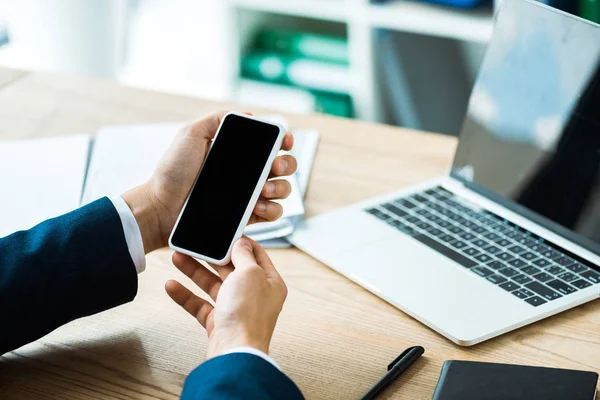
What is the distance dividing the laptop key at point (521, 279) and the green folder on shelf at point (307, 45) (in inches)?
58.0

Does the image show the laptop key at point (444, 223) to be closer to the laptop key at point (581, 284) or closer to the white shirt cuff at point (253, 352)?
the laptop key at point (581, 284)

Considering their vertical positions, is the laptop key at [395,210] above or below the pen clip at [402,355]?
above

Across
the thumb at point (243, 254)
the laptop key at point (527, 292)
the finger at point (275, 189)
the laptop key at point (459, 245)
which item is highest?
the finger at point (275, 189)

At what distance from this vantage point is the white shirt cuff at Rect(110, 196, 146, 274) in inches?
32.2

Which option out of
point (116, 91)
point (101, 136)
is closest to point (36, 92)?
point (116, 91)

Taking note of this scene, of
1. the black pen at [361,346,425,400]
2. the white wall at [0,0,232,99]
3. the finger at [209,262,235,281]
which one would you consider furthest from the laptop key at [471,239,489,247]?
the white wall at [0,0,232,99]

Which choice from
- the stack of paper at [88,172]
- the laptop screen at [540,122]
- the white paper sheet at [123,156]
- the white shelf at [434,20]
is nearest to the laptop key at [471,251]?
the laptop screen at [540,122]

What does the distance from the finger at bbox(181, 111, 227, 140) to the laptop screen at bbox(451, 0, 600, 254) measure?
337 millimetres

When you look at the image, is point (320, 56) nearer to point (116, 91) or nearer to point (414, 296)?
point (116, 91)

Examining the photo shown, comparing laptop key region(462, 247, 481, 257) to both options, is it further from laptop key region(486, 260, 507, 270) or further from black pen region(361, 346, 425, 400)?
black pen region(361, 346, 425, 400)

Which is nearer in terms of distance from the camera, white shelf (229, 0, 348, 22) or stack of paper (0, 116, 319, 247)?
stack of paper (0, 116, 319, 247)

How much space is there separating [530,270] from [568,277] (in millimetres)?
41

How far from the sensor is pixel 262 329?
669 millimetres

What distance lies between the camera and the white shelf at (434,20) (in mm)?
1990
